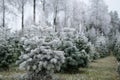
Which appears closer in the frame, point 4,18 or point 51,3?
point 4,18

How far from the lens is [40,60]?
10.7 metres

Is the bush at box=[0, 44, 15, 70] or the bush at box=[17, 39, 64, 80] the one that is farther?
the bush at box=[0, 44, 15, 70]

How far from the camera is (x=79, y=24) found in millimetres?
53156

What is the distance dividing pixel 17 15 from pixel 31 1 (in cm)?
236

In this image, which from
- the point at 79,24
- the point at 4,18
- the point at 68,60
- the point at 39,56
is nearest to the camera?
the point at 39,56

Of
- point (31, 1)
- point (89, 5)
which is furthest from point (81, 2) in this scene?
point (31, 1)

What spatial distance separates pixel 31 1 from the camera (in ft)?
103

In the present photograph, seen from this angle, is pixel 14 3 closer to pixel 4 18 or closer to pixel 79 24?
pixel 4 18

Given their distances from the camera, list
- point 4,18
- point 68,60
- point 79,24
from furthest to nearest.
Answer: point 79,24 < point 4,18 < point 68,60

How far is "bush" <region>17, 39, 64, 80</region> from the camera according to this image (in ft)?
34.6

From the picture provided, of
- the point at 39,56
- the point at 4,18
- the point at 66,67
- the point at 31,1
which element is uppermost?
the point at 31,1

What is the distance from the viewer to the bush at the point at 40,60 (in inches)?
Result: 416

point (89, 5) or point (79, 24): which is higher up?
point (89, 5)

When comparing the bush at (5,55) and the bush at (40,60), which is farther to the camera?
the bush at (5,55)
